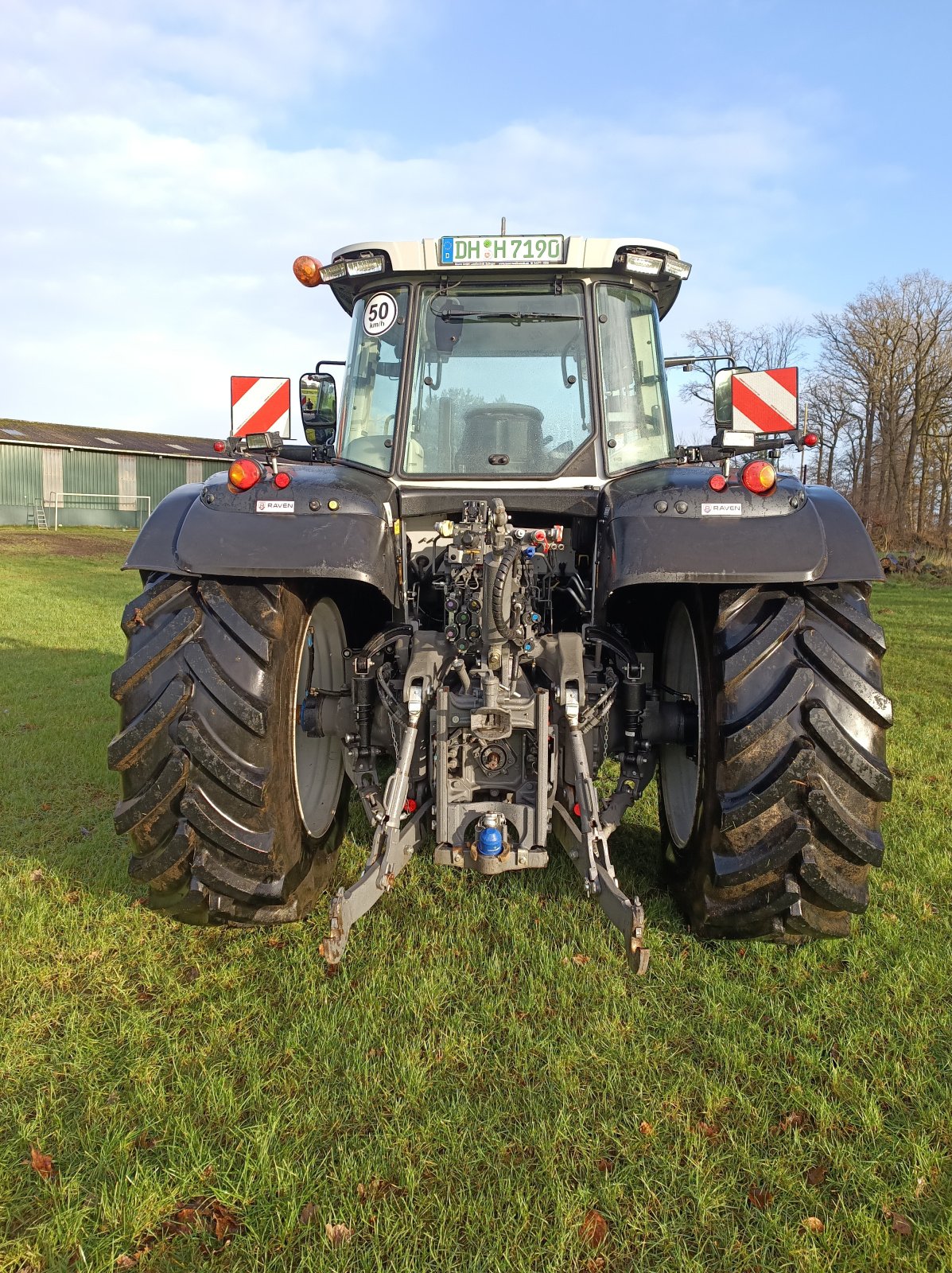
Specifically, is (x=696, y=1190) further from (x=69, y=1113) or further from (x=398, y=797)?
(x=69, y=1113)

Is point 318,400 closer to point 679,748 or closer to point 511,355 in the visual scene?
point 511,355

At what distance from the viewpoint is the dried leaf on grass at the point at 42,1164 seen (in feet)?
7.19

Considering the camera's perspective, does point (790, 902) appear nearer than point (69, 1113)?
No

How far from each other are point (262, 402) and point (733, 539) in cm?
249

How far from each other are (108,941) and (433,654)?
1661mm

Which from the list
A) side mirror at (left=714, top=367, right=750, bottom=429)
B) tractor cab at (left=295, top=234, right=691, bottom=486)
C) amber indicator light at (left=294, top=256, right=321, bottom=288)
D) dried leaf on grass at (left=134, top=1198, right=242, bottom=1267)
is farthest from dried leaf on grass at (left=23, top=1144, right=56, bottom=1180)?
side mirror at (left=714, top=367, right=750, bottom=429)

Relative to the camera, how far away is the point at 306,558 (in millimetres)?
3037

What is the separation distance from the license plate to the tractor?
0.04 ft

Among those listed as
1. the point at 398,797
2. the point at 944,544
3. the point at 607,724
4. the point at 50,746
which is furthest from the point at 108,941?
the point at 944,544

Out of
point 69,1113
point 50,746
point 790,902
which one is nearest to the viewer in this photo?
point 69,1113

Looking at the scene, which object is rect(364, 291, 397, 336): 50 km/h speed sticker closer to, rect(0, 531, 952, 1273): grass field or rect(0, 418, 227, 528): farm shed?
rect(0, 531, 952, 1273): grass field

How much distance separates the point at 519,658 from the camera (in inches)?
125

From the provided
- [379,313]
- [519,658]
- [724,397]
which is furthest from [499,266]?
[519,658]

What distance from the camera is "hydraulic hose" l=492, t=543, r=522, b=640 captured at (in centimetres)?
290
